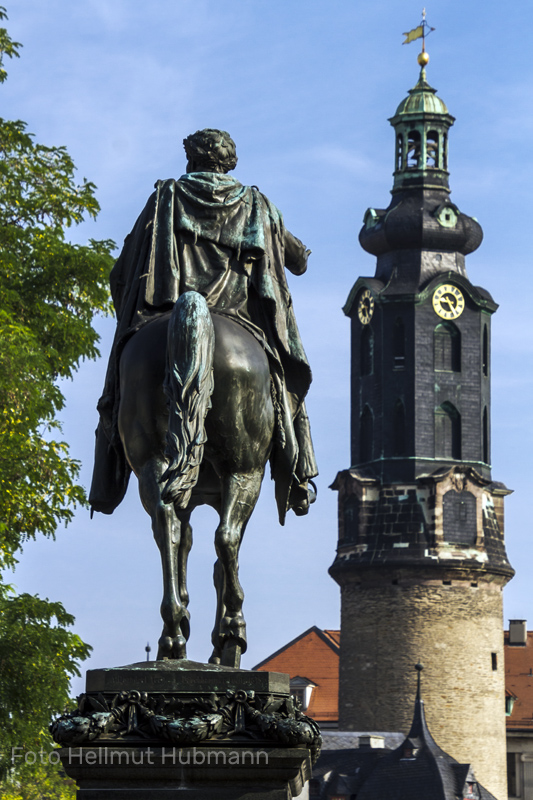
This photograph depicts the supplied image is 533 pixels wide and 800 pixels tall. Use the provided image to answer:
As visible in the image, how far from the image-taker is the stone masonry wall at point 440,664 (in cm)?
6975

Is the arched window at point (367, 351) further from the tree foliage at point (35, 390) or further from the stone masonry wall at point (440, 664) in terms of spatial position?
the tree foliage at point (35, 390)

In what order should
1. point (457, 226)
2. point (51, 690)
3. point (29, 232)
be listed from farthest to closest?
1. point (457, 226)
2. point (29, 232)
3. point (51, 690)

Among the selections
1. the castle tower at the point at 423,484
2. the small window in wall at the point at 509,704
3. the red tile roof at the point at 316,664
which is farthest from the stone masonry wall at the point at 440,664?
the red tile roof at the point at 316,664

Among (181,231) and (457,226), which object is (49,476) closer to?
(181,231)

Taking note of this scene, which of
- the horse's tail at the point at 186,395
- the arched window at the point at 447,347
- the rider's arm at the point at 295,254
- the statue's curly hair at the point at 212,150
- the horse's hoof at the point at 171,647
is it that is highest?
the arched window at the point at 447,347

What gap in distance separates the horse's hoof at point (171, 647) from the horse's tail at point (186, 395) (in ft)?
1.50

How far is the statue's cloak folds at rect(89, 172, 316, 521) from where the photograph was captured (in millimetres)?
6688

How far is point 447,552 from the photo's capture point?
232ft

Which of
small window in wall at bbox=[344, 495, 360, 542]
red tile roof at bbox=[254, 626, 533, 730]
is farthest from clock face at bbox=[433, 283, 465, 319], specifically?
red tile roof at bbox=[254, 626, 533, 730]

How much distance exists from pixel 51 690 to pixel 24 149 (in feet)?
17.7

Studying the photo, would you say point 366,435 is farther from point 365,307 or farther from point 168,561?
point 168,561

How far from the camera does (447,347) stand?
74062 mm

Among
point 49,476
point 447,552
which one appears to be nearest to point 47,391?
point 49,476

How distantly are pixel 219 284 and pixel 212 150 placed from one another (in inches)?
22.1
